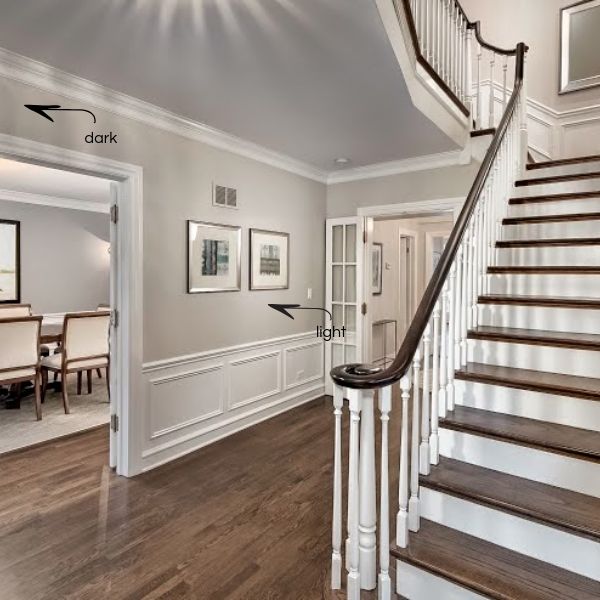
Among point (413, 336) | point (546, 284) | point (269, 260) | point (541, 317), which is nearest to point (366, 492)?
point (413, 336)

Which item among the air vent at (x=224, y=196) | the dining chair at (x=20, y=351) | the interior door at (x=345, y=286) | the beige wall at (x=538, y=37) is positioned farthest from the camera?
the interior door at (x=345, y=286)

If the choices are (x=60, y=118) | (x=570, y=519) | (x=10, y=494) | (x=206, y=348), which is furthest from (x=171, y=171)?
→ (x=570, y=519)

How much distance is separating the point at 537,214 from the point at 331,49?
6.29ft

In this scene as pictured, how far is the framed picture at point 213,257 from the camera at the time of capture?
3.39 metres

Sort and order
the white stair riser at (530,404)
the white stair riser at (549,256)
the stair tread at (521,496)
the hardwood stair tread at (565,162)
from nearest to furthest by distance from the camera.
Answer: the stair tread at (521,496) < the white stair riser at (530,404) < the white stair riser at (549,256) < the hardwood stair tread at (565,162)

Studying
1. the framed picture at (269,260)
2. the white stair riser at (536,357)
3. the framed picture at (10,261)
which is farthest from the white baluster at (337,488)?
the framed picture at (10,261)

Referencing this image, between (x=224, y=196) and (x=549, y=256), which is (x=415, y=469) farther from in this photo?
(x=224, y=196)

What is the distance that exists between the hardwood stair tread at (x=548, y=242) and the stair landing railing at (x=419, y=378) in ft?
0.31

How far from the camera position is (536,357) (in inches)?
89.4

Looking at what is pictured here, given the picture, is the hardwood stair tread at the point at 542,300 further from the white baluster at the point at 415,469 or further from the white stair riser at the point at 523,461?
the white baluster at the point at 415,469

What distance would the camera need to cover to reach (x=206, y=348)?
3.55m

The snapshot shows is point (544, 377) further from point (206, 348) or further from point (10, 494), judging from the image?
point (10, 494)

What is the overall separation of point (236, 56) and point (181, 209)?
1.29 m

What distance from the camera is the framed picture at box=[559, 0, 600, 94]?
14.1ft
